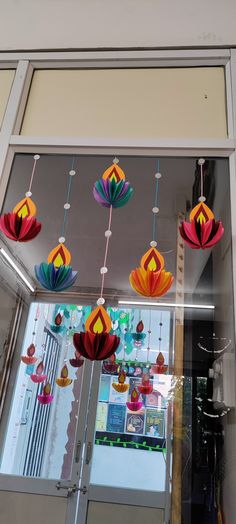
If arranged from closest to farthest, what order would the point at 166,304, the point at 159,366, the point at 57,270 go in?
the point at 57,270, the point at 166,304, the point at 159,366

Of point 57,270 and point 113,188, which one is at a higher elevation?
point 113,188

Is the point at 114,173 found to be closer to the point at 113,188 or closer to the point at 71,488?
the point at 113,188

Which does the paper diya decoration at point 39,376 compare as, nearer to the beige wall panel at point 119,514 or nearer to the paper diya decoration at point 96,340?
the beige wall panel at point 119,514

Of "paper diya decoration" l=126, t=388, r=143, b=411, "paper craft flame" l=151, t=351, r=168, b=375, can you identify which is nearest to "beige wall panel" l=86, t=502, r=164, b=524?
"paper diya decoration" l=126, t=388, r=143, b=411

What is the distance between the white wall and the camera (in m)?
1.10

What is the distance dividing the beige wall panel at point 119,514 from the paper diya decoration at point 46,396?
711 mm

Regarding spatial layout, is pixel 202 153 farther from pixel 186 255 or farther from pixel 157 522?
pixel 157 522

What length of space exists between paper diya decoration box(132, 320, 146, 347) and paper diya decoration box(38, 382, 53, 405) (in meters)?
0.72

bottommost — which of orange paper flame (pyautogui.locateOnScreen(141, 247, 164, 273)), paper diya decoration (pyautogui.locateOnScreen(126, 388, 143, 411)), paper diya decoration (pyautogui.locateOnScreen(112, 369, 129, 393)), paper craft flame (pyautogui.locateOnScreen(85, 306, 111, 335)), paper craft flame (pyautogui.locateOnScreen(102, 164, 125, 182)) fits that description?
paper diya decoration (pyautogui.locateOnScreen(126, 388, 143, 411))

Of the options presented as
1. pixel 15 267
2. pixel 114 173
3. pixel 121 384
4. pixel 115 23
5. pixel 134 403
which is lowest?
pixel 134 403

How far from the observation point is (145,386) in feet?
7.26

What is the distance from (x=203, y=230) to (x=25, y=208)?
0.51 meters

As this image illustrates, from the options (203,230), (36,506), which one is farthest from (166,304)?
(36,506)

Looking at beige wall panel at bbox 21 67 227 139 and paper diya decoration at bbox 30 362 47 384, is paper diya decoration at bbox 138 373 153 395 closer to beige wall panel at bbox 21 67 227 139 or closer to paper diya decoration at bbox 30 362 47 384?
paper diya decoration at bbox 30 362 47 384
